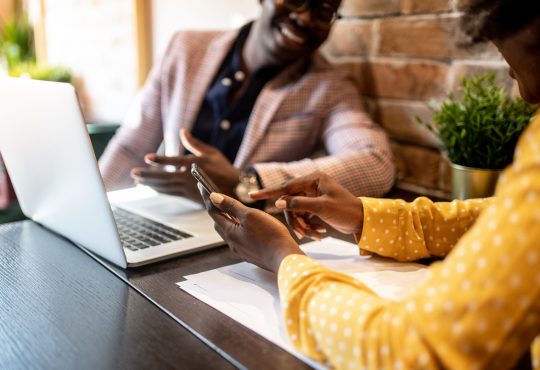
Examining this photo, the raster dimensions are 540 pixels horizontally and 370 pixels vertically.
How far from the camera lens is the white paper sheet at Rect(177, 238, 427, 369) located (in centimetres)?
64

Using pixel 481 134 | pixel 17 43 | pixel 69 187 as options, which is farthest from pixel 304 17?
pixel 17 43

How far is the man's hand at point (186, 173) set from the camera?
113 centimetres

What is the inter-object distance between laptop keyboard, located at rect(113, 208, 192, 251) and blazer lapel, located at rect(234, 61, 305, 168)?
1.41 feet

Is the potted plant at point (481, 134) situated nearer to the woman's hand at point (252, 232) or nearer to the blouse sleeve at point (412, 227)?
the blouse sleeve at point (412, 227)

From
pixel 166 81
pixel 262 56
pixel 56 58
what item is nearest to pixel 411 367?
pixel 262 56

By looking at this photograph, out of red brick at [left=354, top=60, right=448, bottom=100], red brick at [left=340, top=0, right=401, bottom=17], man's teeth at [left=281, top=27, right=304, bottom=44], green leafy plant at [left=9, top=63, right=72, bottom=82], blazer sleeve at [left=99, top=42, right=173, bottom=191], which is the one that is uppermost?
red brick at [left=340, top=0, right=401, bottom=17]

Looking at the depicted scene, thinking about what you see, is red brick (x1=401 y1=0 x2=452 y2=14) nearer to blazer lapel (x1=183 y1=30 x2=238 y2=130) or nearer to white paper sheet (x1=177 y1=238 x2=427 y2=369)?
blazer lapel (x1=183 y1=30 x2=238 y2=130)

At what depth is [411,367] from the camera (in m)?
0.45

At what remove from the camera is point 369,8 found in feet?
4.77

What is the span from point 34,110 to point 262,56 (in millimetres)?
831

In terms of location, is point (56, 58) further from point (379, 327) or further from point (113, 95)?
point (379, 327)

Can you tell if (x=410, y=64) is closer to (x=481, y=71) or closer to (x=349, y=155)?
(x=481, y=71)

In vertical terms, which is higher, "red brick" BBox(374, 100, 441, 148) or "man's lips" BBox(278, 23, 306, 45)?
"man's lips" BBox(278, 23, 306, 45)

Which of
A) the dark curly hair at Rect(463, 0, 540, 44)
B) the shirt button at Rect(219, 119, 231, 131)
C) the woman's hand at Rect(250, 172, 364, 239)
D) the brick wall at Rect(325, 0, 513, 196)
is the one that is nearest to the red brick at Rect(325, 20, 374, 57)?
the brick wall at Rect(325, 0, 513, 196)
